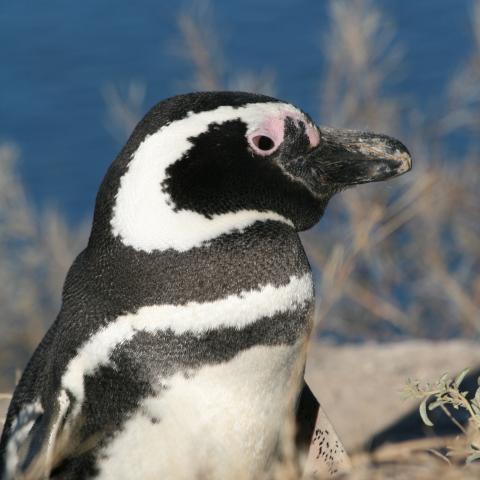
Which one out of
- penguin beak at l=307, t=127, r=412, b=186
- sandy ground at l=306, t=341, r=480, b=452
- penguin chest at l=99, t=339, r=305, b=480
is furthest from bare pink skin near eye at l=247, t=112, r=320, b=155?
sandy ground at l=306, t=341, r=480, b=452

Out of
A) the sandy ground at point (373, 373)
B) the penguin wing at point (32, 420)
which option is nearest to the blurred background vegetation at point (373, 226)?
the sandy ground at point (373, 373)

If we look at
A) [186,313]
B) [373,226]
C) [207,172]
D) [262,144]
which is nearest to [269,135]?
[262,144]

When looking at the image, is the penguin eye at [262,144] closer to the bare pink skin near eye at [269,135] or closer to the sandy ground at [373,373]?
the bare pink skin near eye at [269,135]

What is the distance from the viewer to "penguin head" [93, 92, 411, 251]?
287cm

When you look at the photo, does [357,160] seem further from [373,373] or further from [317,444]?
[373,373]

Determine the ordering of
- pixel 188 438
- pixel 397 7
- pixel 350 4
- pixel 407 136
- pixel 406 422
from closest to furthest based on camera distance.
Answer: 1. pixel 188 438
2. pixel 406 422
3. pixel 350 4
4. pixel 407 136
5. pixel 397 7

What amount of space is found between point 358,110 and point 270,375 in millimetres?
3501

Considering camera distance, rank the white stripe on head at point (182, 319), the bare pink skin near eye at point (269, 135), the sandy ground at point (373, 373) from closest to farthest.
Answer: the white stripe on head at point (182, 319)
the bare pink skin near eye at point (269, 135)
the sandy ground at point (373, 373)

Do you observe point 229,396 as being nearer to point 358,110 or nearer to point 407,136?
point 358,110

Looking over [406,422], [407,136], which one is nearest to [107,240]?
[406,422]

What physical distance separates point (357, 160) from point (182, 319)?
610 millimetres

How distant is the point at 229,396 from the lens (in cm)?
288

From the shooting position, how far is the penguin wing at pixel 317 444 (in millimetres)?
3312

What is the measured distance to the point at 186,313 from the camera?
2848 mm
